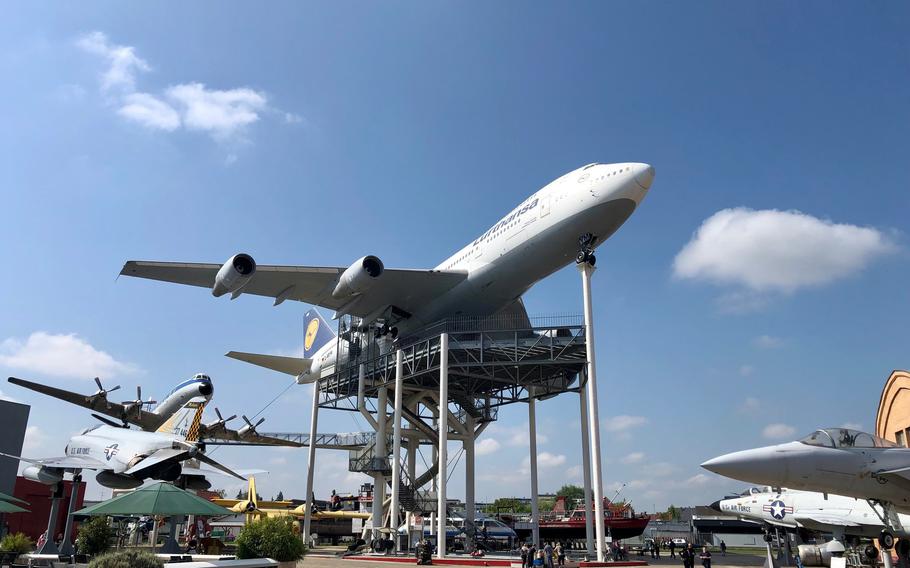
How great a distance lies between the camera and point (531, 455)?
1181 inches

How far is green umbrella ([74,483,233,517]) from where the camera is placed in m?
13.6

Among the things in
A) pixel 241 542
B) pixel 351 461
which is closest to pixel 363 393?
pixel 351 461

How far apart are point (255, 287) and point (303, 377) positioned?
11348mm

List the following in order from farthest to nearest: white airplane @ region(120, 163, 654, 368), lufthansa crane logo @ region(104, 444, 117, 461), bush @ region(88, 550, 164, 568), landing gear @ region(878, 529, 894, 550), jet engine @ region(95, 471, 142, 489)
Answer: white airplane @ region(120, 163, 654, 368) → lufthansa crane logo @ region(104, 444, 117, 461) → jet engine @ region(95, 471, 142, 489) → landing gear @ region(878, 529, 894, 550) → bush @ region(88, 550, 164, 568)

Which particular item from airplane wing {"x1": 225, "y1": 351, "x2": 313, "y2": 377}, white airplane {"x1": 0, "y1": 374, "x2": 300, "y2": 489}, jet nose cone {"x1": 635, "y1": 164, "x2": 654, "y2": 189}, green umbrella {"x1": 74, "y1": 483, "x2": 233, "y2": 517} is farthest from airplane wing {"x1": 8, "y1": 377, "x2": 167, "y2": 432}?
jet nose cone {"x1": 635, "y1": 164, "x2": 654, "y2": 189}

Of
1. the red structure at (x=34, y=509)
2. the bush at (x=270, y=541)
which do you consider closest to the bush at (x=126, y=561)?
the bush at (x=270, y=541)

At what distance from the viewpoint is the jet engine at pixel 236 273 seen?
24.9 meters

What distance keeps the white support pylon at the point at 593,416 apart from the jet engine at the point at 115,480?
674 inches

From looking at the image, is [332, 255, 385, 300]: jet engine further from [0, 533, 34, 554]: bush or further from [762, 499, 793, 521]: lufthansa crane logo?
[762, 499, 793, 521]: lufthansa crane logo

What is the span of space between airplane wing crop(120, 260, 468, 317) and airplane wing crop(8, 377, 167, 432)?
9.52 m

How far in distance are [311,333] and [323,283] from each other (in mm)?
15444

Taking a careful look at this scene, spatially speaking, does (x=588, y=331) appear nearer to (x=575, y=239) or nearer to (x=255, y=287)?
(x=575, y=239)

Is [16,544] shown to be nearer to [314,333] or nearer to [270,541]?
[270,541]

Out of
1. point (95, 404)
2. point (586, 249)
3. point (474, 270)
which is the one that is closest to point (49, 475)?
point (95, 404)
